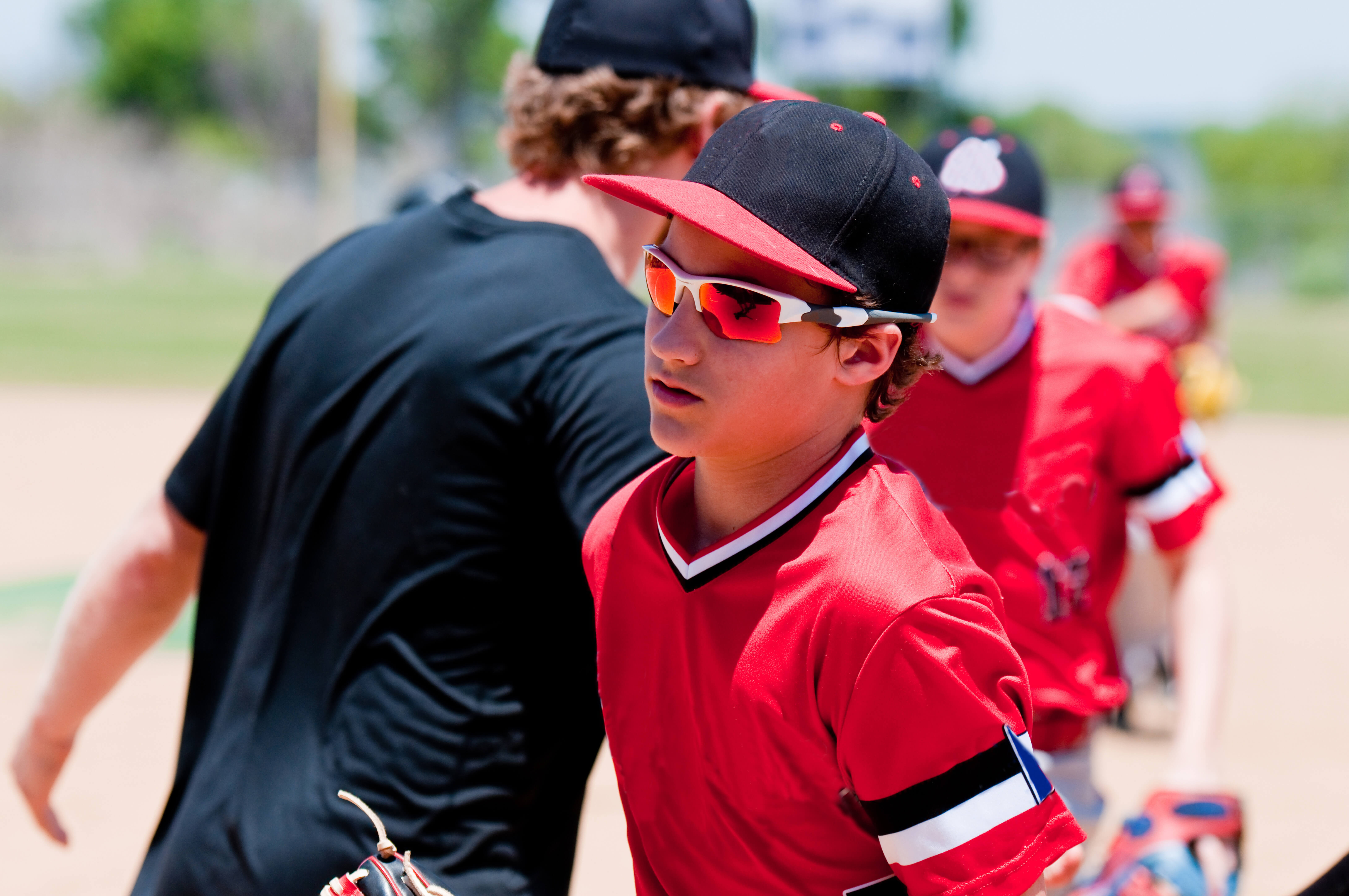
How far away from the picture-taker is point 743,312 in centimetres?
156

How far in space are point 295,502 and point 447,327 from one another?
0.38 m

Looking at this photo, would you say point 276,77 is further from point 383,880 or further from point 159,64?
point 383,880

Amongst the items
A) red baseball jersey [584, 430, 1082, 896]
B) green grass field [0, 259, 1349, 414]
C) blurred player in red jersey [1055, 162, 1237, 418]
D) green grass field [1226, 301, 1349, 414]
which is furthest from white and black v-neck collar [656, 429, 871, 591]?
green grass field [1226, 301, 1349, 414]

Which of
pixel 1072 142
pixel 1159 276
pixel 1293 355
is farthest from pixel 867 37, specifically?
pixel 1072 142

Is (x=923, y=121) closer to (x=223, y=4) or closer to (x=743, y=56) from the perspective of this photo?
(x=743, y=56)

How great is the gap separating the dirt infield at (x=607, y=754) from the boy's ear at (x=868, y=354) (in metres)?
1.03

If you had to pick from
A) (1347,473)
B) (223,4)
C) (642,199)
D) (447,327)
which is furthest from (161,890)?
(223,4)

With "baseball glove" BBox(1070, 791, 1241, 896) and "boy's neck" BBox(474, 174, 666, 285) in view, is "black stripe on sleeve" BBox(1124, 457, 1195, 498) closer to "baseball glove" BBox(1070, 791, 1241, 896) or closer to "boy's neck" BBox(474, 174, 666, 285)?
"baseball glove" BBox(1070, 791, 1241, 896)

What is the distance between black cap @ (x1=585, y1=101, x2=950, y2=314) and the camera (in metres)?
1.53

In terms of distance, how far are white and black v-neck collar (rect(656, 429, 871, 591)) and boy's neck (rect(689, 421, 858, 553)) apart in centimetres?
2

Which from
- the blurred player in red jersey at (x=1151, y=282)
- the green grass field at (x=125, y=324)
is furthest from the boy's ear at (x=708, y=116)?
the green grass field at (x=125, y=324)

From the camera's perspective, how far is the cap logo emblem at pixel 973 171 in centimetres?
292

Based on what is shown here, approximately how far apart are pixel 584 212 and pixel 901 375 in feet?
2.63

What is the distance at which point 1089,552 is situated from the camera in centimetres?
282
